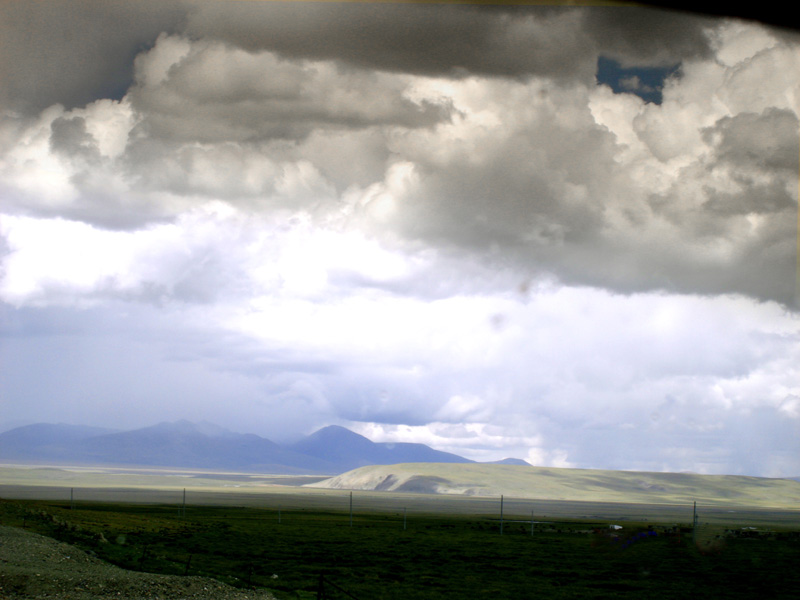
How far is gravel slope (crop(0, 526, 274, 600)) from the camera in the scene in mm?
22469

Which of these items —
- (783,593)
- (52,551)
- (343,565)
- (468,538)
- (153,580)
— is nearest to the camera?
(153,580)

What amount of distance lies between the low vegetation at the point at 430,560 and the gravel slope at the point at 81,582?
12.6 ft

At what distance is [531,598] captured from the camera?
34469mm

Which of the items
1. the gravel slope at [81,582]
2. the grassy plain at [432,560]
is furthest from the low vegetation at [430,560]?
the gravel slope at [81,582]

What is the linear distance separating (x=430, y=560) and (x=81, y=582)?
28.8 meters

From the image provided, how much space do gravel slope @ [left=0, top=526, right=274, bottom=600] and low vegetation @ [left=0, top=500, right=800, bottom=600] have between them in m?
3.85

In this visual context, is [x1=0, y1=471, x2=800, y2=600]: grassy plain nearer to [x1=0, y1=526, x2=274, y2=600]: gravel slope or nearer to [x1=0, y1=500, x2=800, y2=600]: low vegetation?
[x1=0, y1=500, x2=800, y2=600]: low vegetation

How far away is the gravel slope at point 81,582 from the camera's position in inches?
885

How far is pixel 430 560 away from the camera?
48969 mm

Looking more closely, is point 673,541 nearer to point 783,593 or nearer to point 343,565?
point 783,593

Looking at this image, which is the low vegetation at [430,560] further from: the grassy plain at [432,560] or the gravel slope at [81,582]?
the gravel slope at [81,582]

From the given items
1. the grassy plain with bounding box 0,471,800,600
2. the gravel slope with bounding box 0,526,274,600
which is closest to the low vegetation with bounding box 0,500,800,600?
the grassy plain with bounding box 0,471,800,600

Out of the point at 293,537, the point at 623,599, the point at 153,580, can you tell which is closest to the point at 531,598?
the point at 623,599

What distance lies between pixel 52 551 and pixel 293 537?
3474 cm
